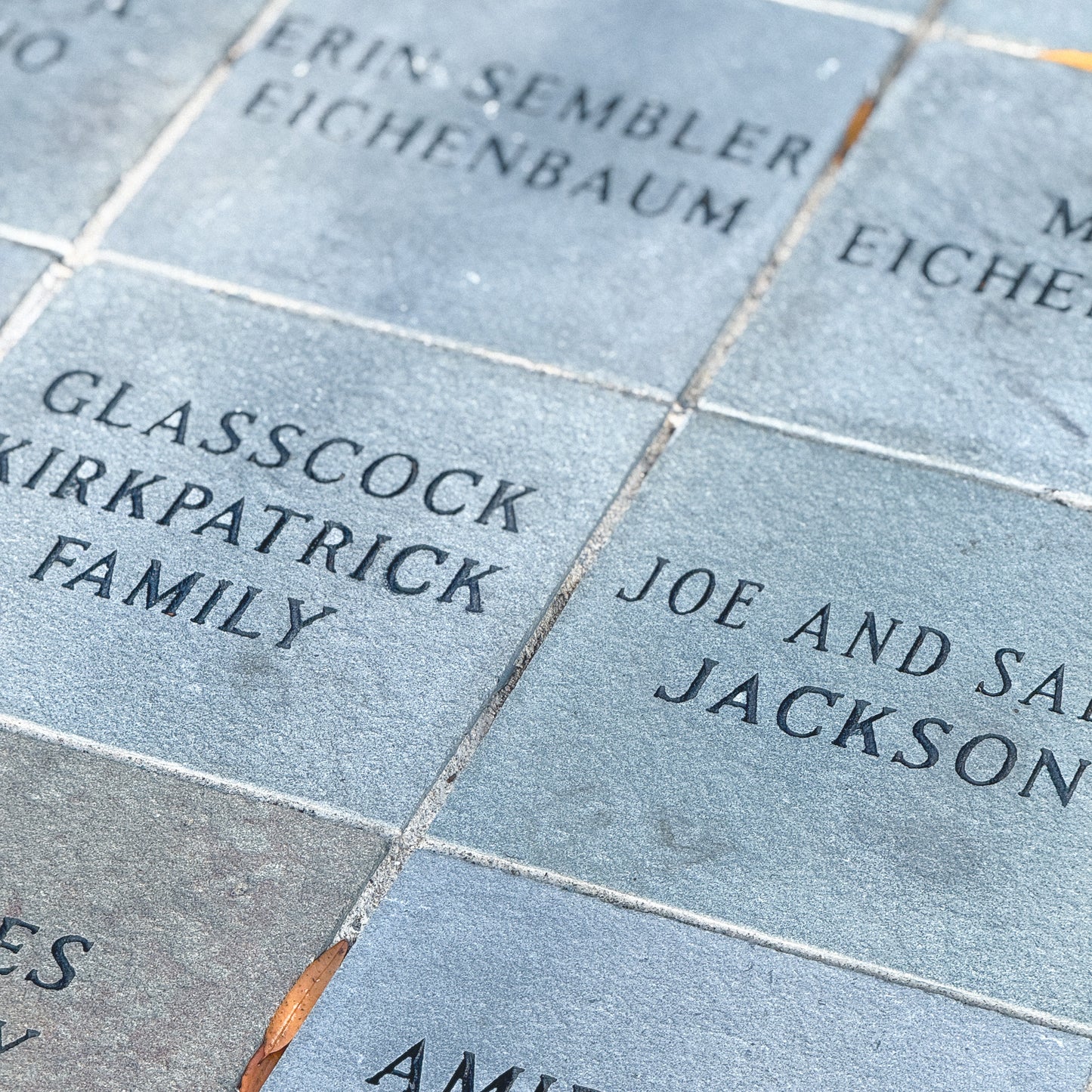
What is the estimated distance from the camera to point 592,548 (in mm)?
3066

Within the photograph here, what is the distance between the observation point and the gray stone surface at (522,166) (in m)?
3.56

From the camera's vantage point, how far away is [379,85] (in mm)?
4117

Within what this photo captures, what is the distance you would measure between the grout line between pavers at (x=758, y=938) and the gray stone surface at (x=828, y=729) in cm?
2

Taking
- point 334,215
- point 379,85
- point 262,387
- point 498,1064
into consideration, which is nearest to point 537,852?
point 498,1064

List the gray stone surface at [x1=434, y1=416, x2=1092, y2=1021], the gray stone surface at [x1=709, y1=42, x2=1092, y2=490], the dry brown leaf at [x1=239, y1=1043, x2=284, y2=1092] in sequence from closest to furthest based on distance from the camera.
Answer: the dry brown leaf at [x1=239, y1=1043, x2=284, y2=1092]
the gray stone surface at [x1=434, y1=416, x2=1092, y2=1021]
the gray stone surface at [x1=709, y1=42, x2=1092, y2=490]

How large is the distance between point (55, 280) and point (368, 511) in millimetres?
1025

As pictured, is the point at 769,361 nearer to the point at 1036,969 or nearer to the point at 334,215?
the point at 334,215

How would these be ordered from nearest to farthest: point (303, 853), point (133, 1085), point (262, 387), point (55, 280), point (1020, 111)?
point (133, 1085) < point (303, 853) < point (262, 387) < point (55, 280) < point (1020, 111)

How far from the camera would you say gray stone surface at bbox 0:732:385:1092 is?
236cm

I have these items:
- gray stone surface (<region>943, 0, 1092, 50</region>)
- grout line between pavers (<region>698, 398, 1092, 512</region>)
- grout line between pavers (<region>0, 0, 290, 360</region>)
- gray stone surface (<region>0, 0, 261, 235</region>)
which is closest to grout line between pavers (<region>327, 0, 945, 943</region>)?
grout line between pavers (<region>698, 398, 1092, 512</region>)

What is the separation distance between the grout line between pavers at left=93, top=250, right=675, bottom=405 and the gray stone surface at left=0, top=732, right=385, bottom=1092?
118cm

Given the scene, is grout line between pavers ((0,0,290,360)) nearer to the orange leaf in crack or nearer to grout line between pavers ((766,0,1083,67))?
grout line between pavers ((766,0,1083,67))

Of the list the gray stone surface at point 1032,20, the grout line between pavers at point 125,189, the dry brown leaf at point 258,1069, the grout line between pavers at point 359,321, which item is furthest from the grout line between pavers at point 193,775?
Answer: the gray stone surface at point 1032,20

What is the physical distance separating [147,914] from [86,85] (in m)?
2.41
